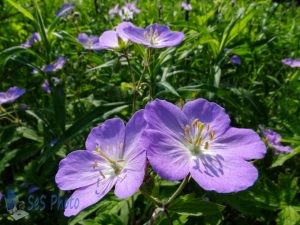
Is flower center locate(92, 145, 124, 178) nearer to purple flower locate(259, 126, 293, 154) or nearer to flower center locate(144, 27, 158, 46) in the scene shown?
flower center locate(144, 27, 158, 46)

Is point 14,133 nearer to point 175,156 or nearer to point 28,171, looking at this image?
point 28,171

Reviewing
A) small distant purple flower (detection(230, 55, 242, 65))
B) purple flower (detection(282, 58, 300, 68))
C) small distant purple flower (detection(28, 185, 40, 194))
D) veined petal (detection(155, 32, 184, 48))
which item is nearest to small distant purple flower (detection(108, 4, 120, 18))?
small distant purple flower (detection(230, 55, 242, 65))

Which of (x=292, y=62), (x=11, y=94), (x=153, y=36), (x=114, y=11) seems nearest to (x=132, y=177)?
(x=153, y=36)

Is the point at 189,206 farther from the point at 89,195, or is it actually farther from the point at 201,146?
the point at 89,195

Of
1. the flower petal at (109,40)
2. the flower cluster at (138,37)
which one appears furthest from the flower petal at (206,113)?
the flower petal at (109,40)

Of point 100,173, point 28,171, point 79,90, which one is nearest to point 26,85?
point 79,90

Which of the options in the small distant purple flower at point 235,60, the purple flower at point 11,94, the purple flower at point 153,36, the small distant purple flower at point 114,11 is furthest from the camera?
the small distant purple flower at point 114,11

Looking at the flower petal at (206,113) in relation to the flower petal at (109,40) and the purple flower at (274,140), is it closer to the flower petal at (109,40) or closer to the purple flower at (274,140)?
the flower petal at (109,40)
